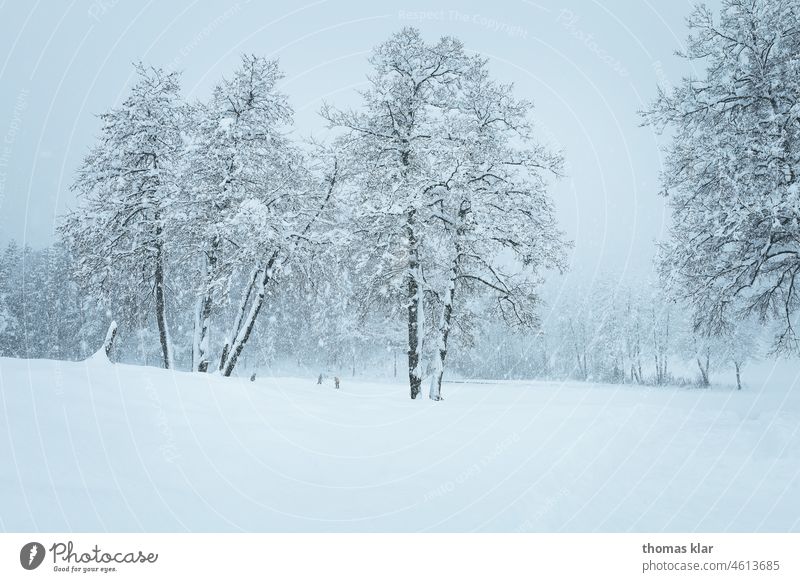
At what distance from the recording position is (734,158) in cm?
921

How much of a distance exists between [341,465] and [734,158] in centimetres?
983

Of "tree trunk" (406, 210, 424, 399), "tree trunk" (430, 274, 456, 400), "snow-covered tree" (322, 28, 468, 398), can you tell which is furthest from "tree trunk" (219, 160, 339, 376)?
"tree trunk" (430, 274, 456, 400)

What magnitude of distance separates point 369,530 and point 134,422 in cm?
333

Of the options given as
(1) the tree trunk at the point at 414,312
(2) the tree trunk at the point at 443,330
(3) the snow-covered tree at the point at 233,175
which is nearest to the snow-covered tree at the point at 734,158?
(2) the tree trunk at the point at 443,330

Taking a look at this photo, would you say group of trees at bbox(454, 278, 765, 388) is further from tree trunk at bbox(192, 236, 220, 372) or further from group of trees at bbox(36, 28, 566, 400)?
tree trunk at bbox(192, 236, 220, 372)

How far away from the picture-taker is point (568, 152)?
1265cm

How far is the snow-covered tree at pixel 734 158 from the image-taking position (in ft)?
30.0

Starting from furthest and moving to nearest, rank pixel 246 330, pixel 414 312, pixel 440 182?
pixel 246 330 → pixel 414 312 → pixel 440 182

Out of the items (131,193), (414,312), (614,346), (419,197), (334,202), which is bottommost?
(614,346)

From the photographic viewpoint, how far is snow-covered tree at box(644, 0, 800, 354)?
360 inches

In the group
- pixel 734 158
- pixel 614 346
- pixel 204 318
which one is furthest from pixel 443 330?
pixel 614 346

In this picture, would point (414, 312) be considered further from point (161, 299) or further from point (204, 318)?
point (161, 299)

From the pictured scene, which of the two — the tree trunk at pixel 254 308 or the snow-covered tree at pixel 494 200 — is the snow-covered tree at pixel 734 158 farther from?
the tree trunk at pixel 254 308
